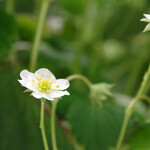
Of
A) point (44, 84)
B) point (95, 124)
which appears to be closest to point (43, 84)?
point (44, 84)

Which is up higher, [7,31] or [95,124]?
[7,31]

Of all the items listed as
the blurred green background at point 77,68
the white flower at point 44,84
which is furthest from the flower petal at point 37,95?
the blurred green background at point 77,68

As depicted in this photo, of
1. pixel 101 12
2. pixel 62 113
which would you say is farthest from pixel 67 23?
pixel 62 113

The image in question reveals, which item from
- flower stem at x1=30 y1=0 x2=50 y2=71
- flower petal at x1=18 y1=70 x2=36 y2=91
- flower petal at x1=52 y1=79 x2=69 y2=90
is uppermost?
flower stem at x1=30 y1=0 x2=50 y2=71

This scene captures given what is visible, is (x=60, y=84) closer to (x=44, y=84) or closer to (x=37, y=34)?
(x=44, y=84)

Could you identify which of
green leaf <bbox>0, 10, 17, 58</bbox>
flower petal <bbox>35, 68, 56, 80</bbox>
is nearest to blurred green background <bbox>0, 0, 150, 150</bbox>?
green leaf <bbox>0, 10, 17, 58</bbox>

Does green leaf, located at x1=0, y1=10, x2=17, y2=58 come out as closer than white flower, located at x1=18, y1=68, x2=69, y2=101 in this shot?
No

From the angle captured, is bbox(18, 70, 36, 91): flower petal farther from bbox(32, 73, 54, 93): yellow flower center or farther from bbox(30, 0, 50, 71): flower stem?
bbox(30, 0, 50, 71): flower stem

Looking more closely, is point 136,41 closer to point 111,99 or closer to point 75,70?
point 75,70

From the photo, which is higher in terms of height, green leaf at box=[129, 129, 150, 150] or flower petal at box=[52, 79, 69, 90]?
flower petal at box=[52, 79, 69, 90]
